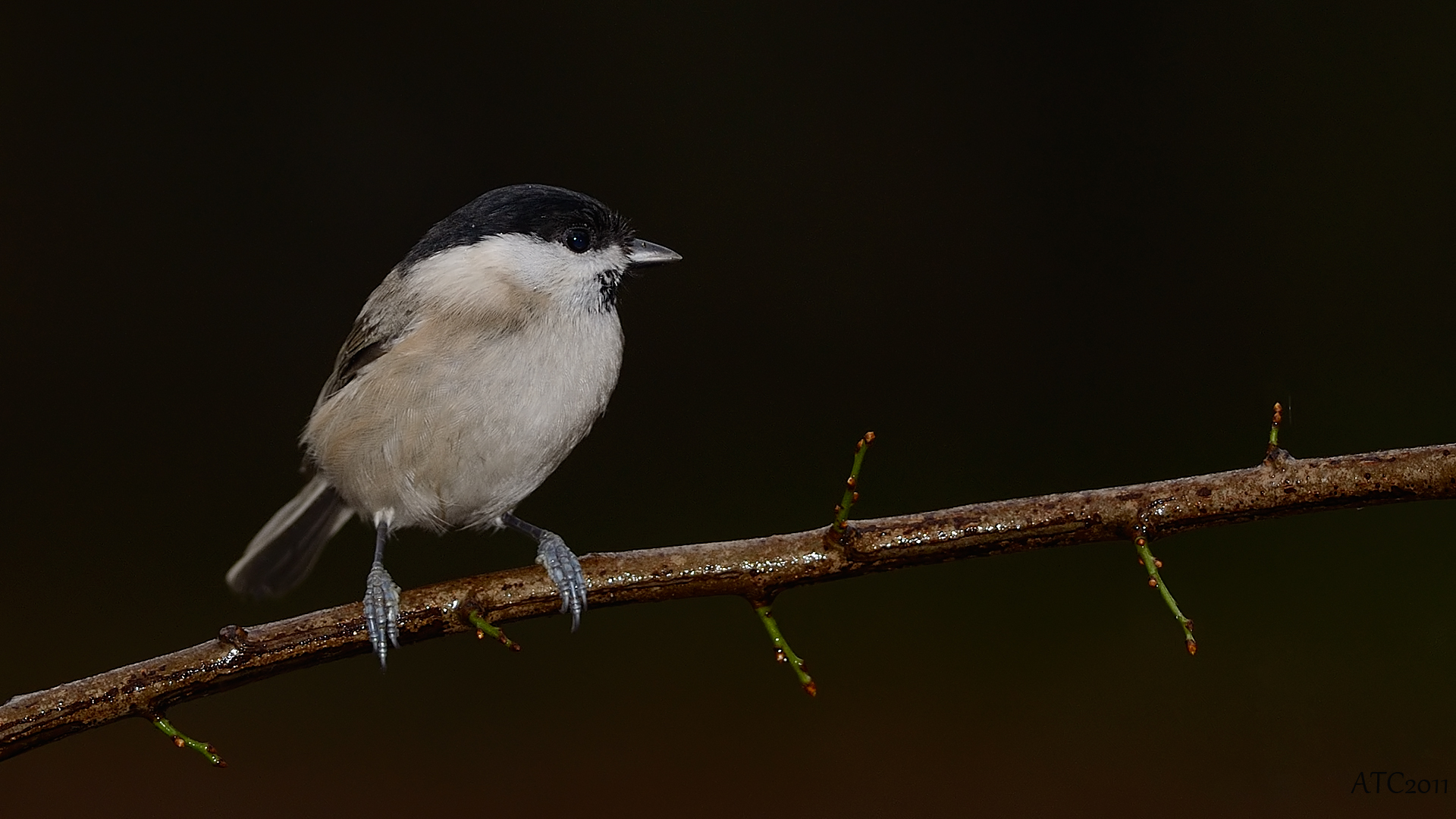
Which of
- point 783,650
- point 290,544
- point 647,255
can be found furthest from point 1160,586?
point 290,544

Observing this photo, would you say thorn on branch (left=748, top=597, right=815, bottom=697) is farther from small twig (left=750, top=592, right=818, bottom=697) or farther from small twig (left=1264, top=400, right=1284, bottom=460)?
small twig (left=1264, top=400, right=1284, bottom=460)

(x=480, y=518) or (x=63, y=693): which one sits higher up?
(x=480, y=518)

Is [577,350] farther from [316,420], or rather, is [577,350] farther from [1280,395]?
[1280,395]

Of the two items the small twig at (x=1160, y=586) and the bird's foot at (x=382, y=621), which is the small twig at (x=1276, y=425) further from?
the bird's foot at (x=382, y=621)

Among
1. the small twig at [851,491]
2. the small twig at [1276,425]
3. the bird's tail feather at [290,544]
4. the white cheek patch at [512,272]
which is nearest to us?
the small twig at [851,491]

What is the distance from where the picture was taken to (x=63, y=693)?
3.59 feet

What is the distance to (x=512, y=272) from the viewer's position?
4.39 ft

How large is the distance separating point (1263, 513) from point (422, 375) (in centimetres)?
A: 91

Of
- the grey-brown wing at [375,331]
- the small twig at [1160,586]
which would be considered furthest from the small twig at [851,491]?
the grey-brown wing at [375,331]

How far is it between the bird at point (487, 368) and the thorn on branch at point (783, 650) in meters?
0.21

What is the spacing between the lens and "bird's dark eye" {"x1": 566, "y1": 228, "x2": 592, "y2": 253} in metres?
1.37

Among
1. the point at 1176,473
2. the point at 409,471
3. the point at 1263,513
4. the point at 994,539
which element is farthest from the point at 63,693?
the point at 1176,473

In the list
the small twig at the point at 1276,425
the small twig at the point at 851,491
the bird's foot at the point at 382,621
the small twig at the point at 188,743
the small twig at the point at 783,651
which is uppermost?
the small twig at the point at 1276,425

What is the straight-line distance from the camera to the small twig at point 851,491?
882 mm
